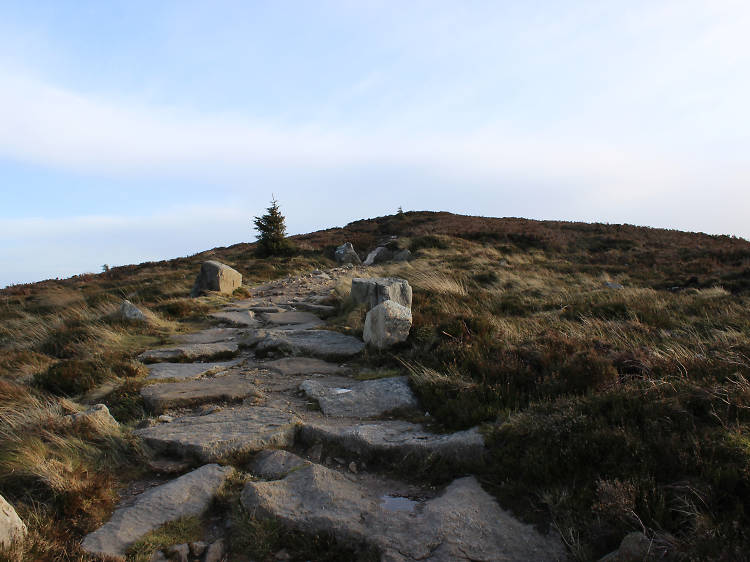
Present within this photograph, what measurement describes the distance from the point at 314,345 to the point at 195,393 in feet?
8.54

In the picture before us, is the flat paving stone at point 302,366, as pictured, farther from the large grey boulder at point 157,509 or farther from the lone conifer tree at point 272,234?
the lone conifer tree at point 272,234

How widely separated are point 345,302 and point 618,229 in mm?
27381

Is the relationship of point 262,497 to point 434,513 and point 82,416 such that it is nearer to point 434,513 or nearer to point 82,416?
point 434,513

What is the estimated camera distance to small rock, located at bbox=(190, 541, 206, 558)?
3.23 metres

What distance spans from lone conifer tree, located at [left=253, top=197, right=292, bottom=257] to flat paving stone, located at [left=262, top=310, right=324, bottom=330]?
12.4 m

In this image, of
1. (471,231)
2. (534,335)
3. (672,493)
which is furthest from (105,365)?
(471,231)

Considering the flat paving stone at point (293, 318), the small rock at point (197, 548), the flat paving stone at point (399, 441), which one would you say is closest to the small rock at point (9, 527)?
the small rock at point (197, 548)

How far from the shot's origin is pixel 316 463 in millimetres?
4387

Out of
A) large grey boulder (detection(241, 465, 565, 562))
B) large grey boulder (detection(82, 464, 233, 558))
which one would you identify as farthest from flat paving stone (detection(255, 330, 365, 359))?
large grey boulder (detection(241, 465, 565, 562))

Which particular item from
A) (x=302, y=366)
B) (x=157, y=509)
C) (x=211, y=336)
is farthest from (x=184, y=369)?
(x=157, y=509)

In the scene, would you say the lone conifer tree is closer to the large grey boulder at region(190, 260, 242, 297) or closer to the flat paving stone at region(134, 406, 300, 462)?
the large grey boulder at region(190, 260, 242, 297)

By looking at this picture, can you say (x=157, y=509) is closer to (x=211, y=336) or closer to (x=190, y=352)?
(x=190, y=352)

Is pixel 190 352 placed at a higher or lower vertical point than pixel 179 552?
higher

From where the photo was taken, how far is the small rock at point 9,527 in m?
2.90
